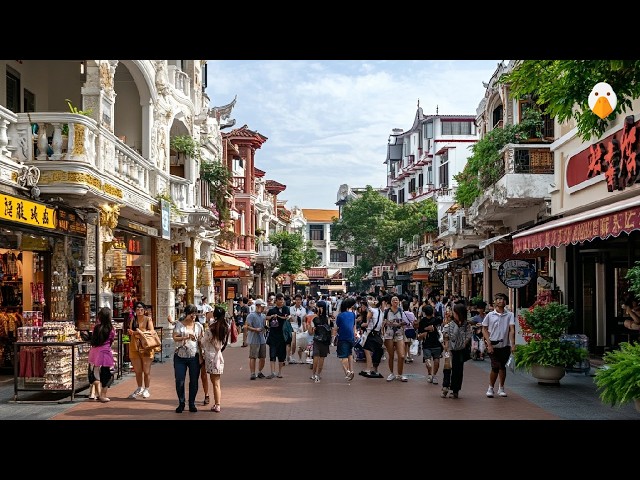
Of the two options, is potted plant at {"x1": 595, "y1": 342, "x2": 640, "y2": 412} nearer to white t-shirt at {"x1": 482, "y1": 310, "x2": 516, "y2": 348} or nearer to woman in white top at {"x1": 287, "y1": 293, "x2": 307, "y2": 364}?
white t-shirt at {"x1": 482, "y1": 310, "x2": 516, "y2": 348}

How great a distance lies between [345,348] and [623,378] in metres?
6.62

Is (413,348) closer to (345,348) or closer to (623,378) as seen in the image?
(345,348)

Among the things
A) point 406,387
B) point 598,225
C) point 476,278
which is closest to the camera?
point 598,225

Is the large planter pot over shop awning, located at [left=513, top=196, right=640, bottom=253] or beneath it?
beneath

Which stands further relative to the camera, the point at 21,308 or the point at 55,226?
the point at 21,308

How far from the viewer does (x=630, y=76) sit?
10.7 m

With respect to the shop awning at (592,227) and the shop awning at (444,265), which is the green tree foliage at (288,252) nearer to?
the shop awning at (444,265)

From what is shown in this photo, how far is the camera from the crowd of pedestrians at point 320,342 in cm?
1185

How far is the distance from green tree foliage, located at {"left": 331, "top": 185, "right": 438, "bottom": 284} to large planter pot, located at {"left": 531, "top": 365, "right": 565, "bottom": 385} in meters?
37.6

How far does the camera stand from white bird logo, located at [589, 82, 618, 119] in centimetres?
1034

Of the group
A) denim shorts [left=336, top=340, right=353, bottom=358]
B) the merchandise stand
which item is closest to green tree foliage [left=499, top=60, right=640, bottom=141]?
denim shorts [left=336, top=340, right=353, bottom=358]
